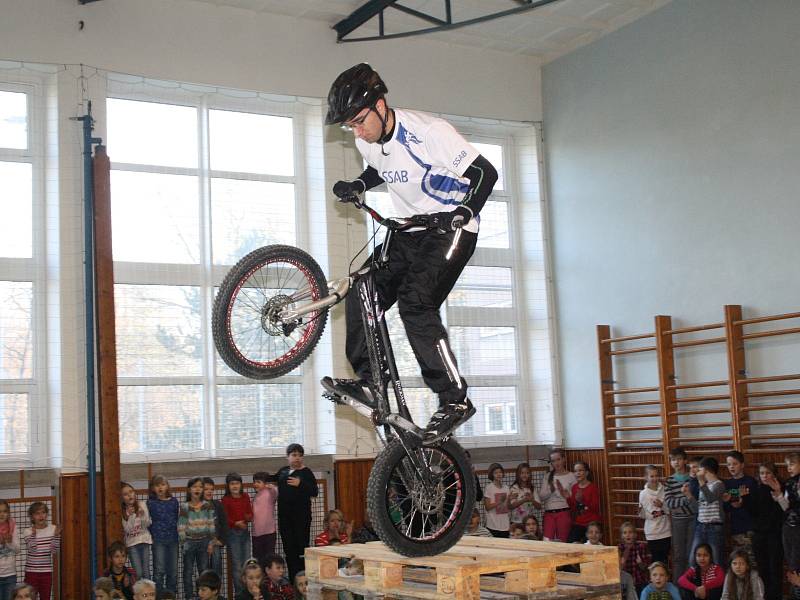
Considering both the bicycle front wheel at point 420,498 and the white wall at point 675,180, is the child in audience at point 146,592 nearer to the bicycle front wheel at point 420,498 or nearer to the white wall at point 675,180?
the bicycle front wheel at point 420,498

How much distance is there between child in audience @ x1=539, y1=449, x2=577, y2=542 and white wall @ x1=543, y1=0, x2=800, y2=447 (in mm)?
784

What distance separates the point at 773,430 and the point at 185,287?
18.8 feet

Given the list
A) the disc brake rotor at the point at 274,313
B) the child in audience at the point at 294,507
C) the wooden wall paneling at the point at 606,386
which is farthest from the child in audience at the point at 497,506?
the disc brake rotor at the point at 274,313

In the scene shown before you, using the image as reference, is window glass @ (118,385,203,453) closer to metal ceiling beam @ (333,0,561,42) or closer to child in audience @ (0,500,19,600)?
child in audience @ (0,500,19,600)

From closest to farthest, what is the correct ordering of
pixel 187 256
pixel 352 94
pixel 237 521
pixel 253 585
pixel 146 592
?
pixel 352 94 < pixel 146 592 < pixel 253 585 < pixel 237 521 < pixel 187 256

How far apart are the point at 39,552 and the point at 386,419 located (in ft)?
17.0

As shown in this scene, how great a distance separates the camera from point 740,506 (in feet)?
26.4

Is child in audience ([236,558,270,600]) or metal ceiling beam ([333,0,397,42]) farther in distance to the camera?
metal ceiling beam ([333,0,397,42])

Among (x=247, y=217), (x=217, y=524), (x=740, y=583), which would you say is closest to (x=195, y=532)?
(x=217, y=524)

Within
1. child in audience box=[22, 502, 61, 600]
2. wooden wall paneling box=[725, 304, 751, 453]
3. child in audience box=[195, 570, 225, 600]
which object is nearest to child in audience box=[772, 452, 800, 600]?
wooden wall paneling box=[725, 304, 751, 453]

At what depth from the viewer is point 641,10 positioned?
10531mm

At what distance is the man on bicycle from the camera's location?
4.10m

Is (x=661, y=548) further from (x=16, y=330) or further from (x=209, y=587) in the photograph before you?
(x=16, y=330)

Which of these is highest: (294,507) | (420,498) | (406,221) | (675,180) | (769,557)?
(675,180)
